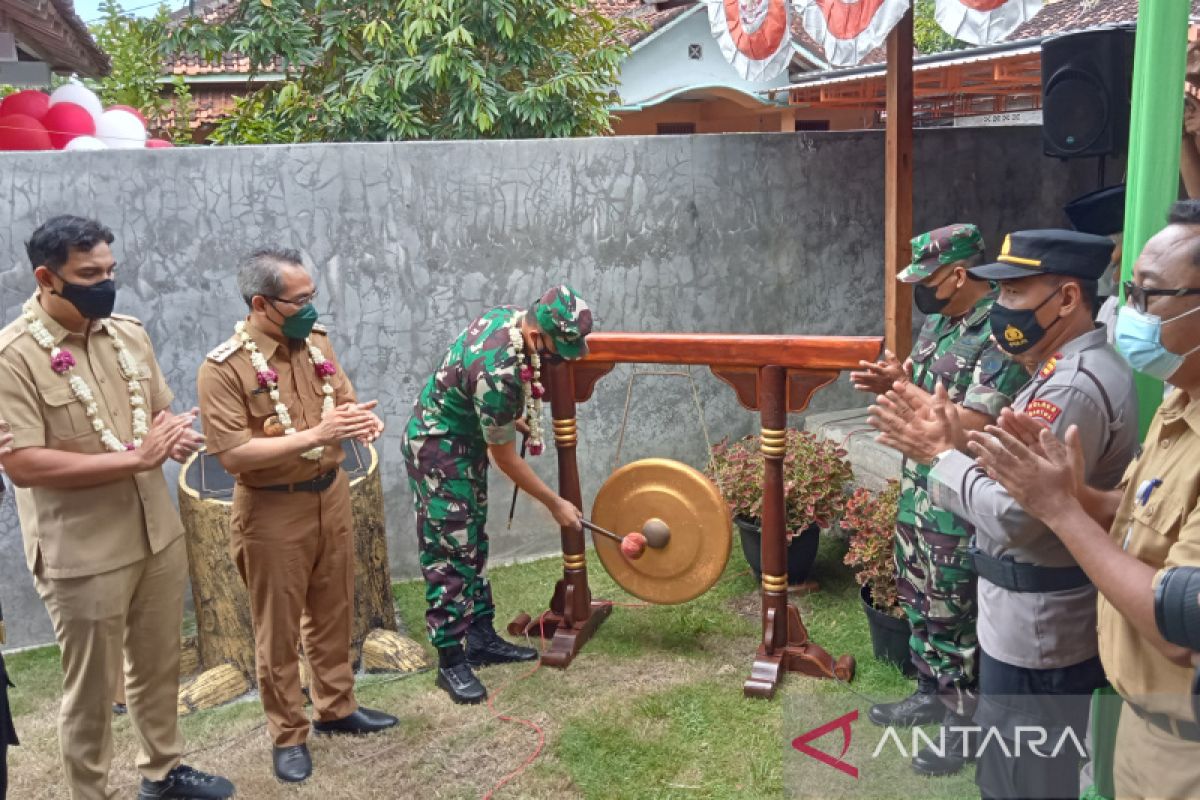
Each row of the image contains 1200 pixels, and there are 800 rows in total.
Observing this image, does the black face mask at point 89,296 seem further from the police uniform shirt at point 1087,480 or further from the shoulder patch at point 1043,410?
the shoulder patch at point 1043,410

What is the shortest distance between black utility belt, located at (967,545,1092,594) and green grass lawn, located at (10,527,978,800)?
1345 millimetres

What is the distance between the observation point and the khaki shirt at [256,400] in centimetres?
390

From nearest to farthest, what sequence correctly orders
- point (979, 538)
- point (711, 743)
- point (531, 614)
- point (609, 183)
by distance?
point (979, 538), point (711, 743), point (531, 614), point (609, 183)

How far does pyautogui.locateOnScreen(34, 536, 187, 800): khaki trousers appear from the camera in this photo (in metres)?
3.68

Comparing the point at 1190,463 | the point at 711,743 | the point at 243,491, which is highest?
the point at 1190,463

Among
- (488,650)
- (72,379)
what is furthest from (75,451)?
(488,650)

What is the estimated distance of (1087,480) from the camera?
2.86 m

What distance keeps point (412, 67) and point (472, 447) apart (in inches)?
191

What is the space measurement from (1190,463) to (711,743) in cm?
265

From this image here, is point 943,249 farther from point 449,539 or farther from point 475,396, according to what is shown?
point 449,539

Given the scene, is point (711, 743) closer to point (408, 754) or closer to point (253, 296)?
point (408, 754)

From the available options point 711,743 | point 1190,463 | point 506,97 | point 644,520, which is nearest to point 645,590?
point 644,520

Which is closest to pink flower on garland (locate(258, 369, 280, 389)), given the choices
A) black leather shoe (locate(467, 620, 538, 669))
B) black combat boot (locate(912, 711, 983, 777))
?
black leather shoe (locate(467, 620, 538, 669))

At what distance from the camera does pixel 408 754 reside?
4402 millimetres
